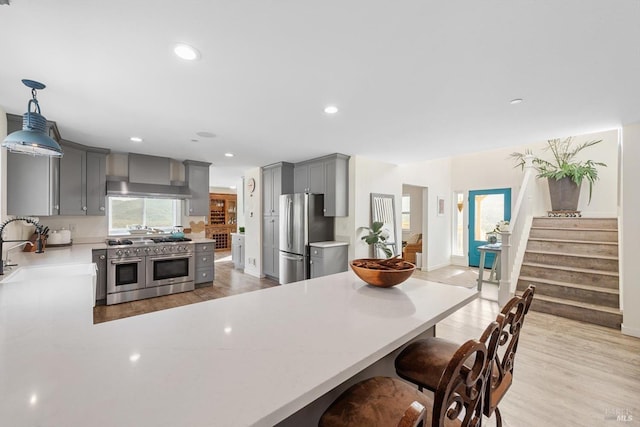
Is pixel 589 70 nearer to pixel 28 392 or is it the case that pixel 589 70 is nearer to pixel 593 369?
pixel 593 369

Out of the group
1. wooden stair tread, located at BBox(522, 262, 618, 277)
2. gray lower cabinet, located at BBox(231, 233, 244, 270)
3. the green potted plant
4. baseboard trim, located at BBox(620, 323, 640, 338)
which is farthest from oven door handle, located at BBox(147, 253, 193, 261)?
baseboard trim, located at BBox(620, 323, 640, 338)

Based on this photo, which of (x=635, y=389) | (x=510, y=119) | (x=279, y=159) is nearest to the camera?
(x=635, y=389)

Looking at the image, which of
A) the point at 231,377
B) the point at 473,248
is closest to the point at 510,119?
the point at 231,377

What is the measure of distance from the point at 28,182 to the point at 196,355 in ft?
11.2

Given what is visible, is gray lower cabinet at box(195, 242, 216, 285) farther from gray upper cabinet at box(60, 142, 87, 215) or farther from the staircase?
the staircase

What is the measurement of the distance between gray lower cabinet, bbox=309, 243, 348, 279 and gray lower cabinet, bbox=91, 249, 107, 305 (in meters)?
3.04

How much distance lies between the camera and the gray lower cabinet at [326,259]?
14.6 feet

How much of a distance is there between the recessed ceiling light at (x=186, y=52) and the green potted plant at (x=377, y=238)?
3480 millimetres

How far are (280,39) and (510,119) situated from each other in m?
2.54

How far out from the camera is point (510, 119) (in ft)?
9.30

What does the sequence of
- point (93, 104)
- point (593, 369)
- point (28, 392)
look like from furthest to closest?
point (93, 104)
point (593, 369)
point (28, 392)

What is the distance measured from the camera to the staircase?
3.45 meters

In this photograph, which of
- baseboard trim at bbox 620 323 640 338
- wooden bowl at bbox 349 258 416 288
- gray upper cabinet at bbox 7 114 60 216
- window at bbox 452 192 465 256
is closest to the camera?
wooden bowl at bbox 349 258 416 288

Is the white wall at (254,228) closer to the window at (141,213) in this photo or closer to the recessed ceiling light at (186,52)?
the window at (141,213)
